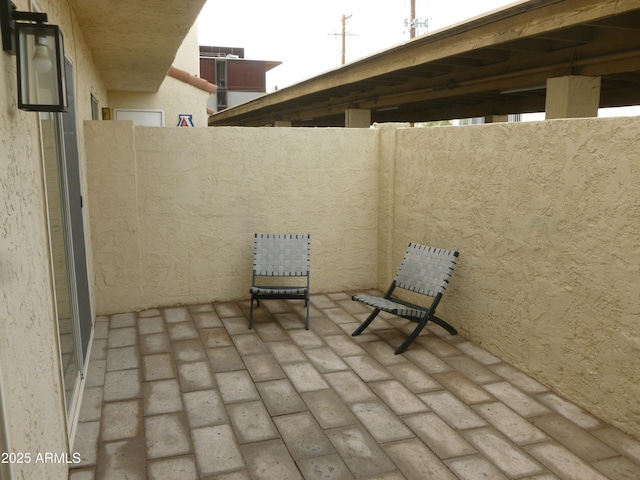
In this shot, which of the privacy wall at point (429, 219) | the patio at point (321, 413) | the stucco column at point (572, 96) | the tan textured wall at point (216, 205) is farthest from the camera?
the stucco column at point (572, 96)

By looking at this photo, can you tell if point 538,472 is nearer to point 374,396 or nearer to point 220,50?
point 374,396

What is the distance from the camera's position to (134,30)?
17.3ft

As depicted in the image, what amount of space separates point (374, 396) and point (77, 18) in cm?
407

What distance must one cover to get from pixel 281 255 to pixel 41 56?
3658 mm

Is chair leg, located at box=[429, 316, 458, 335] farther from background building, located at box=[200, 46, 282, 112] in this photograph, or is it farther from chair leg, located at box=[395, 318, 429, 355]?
background building, located at box=[200, 46, 282, 112]

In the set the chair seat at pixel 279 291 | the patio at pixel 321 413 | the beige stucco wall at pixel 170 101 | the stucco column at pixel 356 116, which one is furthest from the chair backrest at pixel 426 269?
the beige stucco wall at pixel 170 101

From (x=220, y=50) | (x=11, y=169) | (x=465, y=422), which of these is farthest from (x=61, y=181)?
(x=220, y=50)

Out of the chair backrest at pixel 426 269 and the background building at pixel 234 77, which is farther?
the background building at pixel 234 77

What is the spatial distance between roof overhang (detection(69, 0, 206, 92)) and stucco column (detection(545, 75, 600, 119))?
374cm

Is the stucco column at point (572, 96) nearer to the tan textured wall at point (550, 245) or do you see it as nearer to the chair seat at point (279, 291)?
the tan textured wall at point (550, 245)

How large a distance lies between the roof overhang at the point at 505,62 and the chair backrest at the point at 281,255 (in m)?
2.62

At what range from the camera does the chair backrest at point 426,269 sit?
4758 millimetres

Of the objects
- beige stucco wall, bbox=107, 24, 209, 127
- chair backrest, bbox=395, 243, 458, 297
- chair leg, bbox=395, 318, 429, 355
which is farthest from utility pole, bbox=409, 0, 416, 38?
chair leg, bbox=395, 318, 429, 355

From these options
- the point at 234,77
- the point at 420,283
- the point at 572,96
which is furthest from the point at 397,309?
the point at 234,77
